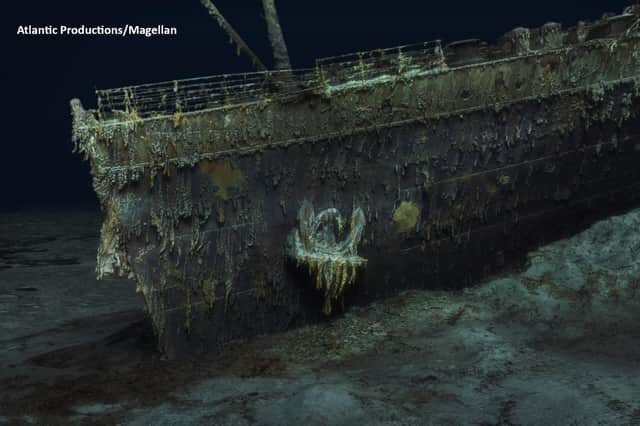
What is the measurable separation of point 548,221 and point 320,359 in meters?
4.27

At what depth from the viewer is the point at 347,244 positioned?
345 inches

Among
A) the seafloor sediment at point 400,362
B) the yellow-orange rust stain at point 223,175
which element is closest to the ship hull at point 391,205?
the yellow-orange rust stain at point 223,175

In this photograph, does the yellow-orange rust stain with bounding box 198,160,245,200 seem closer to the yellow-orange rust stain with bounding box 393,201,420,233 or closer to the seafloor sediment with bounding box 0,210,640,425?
the seafloor sediment with bounding box 0,210,640,425

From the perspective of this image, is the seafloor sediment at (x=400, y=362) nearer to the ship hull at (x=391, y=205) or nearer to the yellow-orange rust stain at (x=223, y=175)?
the ship hull at (x=391, y=205)

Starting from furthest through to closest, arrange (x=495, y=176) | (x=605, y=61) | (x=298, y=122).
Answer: (x=605, y=61) < (x=495, y=176) < (x=298, y=122)

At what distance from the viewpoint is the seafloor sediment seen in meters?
6.47

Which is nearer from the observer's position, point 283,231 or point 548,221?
point 283,231

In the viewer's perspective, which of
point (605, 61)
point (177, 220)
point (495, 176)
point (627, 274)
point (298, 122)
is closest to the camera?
point (177, 220)

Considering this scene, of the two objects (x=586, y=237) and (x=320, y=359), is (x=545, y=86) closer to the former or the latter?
(x=586, y=237)

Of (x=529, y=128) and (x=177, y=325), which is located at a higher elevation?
(x=529, y=128)

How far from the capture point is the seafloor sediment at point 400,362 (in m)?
6.47

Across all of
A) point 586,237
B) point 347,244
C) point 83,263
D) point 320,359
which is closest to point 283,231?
point 347,244

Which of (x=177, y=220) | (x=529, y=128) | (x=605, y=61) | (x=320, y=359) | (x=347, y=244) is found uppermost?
→ (x=605, y=61)

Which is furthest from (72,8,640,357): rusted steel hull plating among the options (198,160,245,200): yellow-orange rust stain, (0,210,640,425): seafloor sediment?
(0,210,640,425): seafloor sediment
